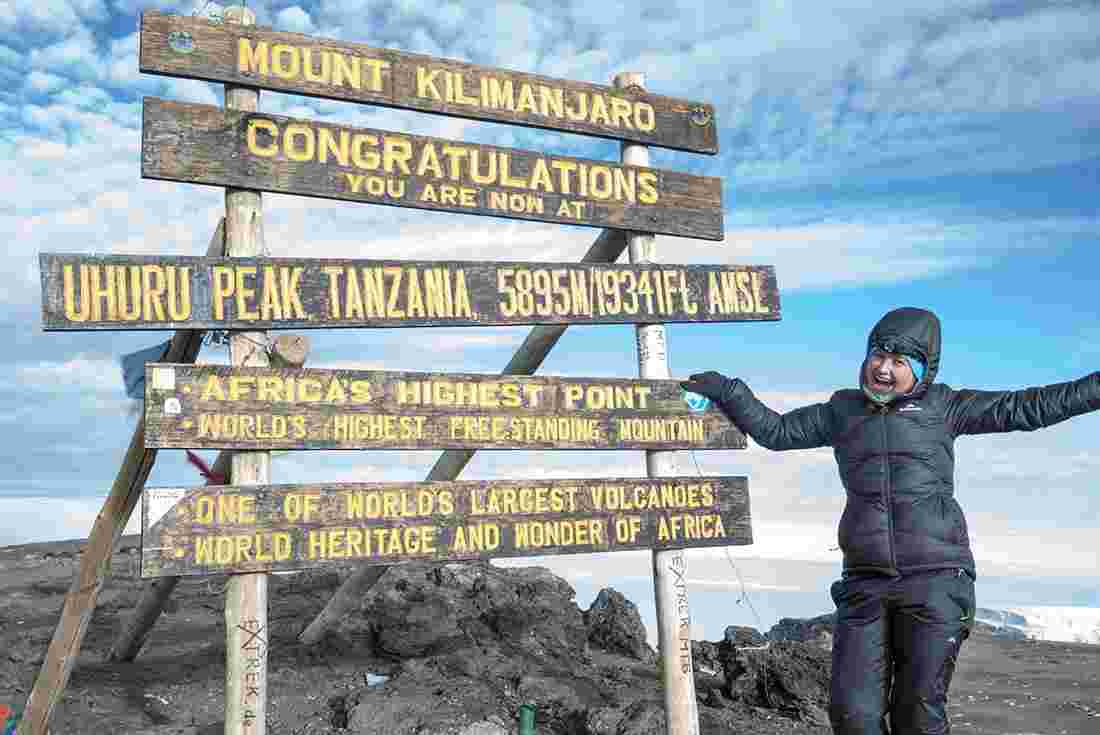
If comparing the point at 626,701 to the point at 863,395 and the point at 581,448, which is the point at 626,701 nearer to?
the point at 581,448

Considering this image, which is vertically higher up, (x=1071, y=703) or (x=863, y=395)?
(x=863, y=395)

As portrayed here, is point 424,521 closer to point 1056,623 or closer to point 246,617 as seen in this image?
point 246,617

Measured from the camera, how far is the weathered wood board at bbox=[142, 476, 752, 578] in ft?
16.8

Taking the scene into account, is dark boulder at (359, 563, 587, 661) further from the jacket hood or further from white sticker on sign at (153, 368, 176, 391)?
the jacket hood

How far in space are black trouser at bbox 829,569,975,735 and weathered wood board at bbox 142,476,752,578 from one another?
172 cm

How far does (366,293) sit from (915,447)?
305cm

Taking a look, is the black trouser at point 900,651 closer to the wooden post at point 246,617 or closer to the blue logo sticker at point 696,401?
the blue logo sticker at point 696,401

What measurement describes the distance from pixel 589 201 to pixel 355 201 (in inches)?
61.9

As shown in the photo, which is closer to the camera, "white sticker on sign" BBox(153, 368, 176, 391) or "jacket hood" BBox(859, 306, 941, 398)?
"jacket hood" BBox(859, 306, 941, 398)

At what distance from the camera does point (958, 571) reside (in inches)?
182

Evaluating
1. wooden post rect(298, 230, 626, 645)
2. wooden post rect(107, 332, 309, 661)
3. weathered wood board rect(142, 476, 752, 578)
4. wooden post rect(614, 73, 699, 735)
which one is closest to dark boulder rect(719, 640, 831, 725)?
wooden post rect(614, 73, 699, 735)

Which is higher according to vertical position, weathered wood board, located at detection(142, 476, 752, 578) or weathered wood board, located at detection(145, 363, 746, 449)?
weathered wood board, located at detection(145, 363, 746, 449)

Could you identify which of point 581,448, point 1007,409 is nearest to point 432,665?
point 581,448

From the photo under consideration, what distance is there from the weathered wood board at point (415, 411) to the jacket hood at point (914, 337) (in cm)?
160
